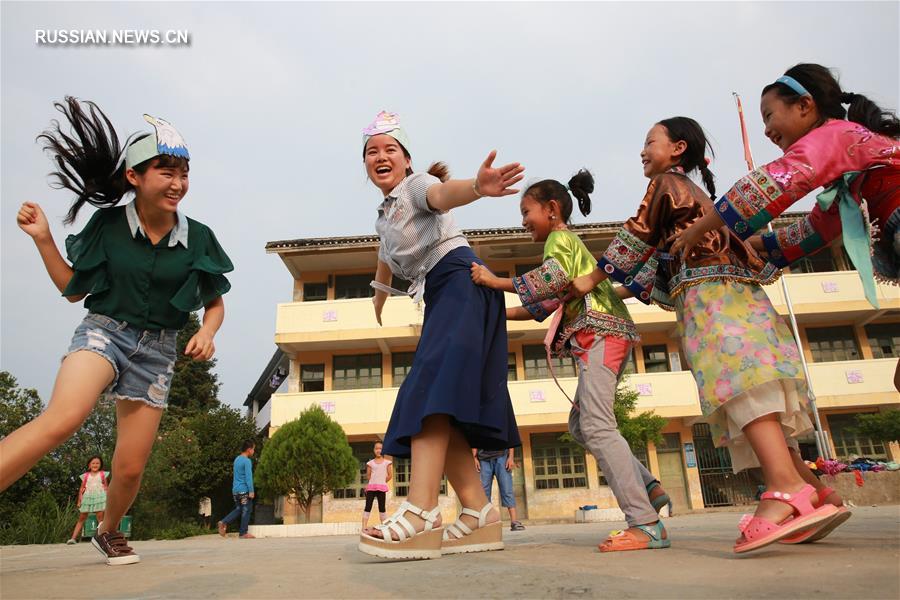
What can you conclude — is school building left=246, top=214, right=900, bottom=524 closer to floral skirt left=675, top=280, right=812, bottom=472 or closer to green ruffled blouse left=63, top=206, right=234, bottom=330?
green ruffled blouse left=63, top=206, right=234, bottom=330

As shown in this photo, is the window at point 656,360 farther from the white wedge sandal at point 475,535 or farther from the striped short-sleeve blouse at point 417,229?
the striped short-sleeve blouse at point 417,229

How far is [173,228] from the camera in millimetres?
3008

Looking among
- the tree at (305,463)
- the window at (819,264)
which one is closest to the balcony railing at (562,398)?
the tree at (305,463)

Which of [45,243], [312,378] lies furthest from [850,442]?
[45,243]

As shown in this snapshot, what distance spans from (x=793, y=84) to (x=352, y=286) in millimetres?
20362

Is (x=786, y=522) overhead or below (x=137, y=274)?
below

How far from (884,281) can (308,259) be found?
19.7 m

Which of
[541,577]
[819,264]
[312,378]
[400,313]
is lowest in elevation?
[541,577]

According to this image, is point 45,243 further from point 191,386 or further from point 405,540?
point 191,386

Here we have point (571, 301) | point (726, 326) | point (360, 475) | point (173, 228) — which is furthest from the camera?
point (360, 475)

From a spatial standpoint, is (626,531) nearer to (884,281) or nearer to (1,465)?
(884,281)

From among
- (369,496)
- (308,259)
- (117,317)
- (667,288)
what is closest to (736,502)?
(369,496)

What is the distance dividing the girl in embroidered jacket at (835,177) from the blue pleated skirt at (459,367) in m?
0.89

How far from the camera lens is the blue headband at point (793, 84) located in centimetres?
242
